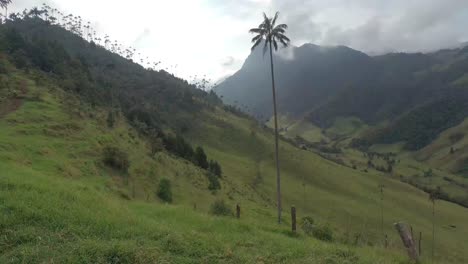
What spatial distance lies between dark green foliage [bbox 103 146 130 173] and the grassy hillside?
81 centimetres

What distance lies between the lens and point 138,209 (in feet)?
79.4

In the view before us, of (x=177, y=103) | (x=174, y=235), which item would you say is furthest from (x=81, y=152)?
(x=177, y=103)

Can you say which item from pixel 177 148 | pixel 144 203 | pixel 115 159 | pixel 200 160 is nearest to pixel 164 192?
pixel 115 159

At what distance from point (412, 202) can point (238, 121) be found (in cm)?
8301

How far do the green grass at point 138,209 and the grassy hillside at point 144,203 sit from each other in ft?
0.24

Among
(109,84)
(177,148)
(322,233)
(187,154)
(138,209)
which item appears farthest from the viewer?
(109,84)

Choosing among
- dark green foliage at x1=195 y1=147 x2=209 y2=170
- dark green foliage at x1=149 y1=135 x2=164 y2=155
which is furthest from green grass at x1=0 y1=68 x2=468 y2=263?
dark green foliage at x1=195 y1=147 x2=209 y2=170

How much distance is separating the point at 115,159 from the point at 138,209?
21.6 metres

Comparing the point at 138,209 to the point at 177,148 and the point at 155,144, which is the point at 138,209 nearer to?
the point at 155,144

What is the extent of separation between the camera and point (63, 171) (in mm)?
34344

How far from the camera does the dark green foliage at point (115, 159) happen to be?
4438 cm

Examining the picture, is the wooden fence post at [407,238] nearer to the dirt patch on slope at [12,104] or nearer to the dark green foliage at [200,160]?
the dirt patch on slope at [12,104]

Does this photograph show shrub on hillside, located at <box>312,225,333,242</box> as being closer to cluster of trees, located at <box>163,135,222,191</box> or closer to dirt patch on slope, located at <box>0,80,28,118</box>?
dirt patch on slope, located at <box>0,80,28,118</box>

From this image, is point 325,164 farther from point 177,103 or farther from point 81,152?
point 81,152
